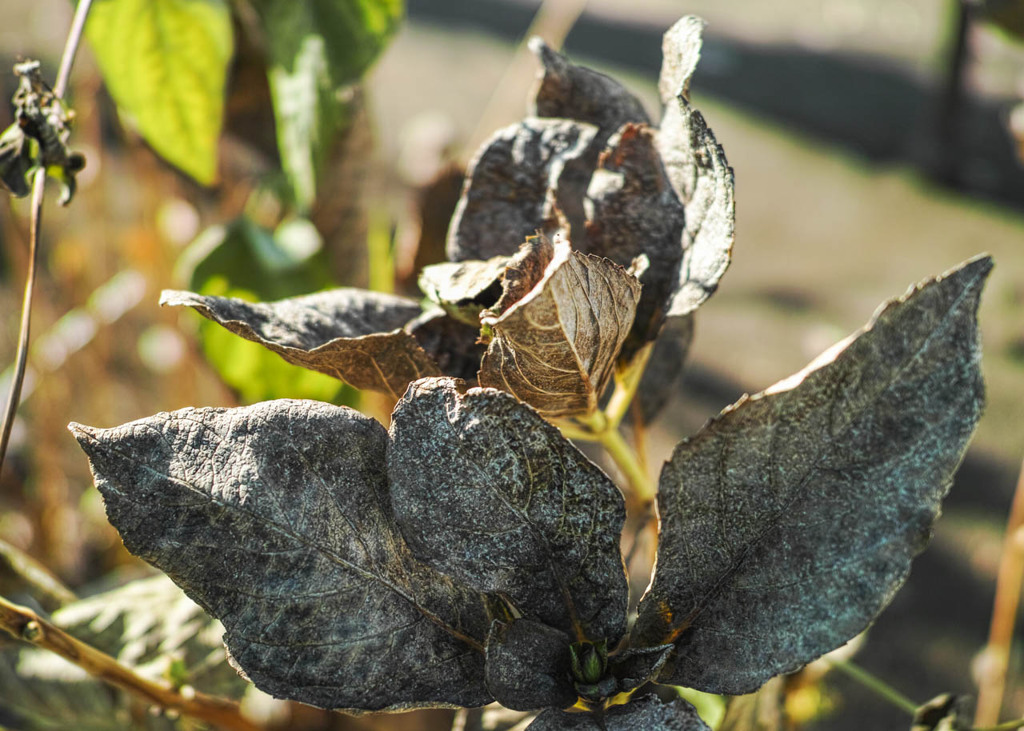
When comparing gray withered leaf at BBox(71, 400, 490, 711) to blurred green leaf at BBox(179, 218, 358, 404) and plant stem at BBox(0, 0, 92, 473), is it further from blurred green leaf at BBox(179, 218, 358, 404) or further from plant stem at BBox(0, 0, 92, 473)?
blurred green leaf at BBox(179, 218, 358, 404)

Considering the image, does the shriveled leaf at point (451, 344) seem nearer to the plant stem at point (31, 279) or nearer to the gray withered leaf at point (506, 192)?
the gray withered leaf at point (506, 192)

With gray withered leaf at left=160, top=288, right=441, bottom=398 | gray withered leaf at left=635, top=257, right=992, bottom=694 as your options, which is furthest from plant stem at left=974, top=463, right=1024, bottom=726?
gray withered leaf at left=160, top=288, right=441, bottom=398

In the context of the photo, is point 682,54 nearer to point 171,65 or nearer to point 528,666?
point 528,666

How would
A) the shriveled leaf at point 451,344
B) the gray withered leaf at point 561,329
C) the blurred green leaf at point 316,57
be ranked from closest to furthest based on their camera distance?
the gray withered leaf at point 561,329 → the shriveled leaf at point 451,344 → the blurred green leaf at point 316,57

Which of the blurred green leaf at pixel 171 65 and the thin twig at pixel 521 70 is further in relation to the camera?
the thin twig at pixel 521 70

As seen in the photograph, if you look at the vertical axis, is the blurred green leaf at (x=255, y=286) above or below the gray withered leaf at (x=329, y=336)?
below

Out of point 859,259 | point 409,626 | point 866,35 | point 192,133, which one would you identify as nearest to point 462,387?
point 409,626

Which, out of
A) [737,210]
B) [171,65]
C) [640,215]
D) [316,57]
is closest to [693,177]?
[640,215]

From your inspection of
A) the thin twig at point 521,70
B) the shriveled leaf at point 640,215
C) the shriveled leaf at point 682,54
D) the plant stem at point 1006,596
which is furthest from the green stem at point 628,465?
the thin twig at point 521,70
